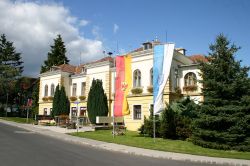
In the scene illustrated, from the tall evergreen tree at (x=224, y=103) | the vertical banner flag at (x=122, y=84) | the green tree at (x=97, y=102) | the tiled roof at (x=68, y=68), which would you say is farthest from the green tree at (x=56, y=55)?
the tall evergreen tree at (x=224, y=103)

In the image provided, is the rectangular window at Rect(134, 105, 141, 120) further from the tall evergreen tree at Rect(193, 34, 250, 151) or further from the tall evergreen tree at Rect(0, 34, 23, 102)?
the tall evergreen tree at Rect(0, 34, 23, 102)

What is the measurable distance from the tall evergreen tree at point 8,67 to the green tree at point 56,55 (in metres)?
6.72

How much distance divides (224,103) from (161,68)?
4550mm

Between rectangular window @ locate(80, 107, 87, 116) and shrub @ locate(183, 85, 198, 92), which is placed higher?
shrub @ locate(183, 85, 198, 92)

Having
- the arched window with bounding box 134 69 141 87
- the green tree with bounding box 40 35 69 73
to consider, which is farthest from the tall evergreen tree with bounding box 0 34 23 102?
the arched window with bounding box 134 69 141 87

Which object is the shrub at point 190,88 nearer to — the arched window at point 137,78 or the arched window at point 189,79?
the arched window at point 189,79

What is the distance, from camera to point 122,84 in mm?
22094

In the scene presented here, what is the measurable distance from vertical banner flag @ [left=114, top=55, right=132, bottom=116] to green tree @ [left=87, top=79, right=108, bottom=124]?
13.5 metres

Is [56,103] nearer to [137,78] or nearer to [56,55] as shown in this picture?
[137,78]

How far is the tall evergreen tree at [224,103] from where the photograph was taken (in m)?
17.5

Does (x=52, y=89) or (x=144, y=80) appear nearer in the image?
(x=144, y=80)

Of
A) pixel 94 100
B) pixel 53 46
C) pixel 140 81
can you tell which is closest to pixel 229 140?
pixel 140 81

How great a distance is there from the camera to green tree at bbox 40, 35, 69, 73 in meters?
66.8

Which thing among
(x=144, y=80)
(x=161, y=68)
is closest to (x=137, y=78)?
(x=144, y=80)
